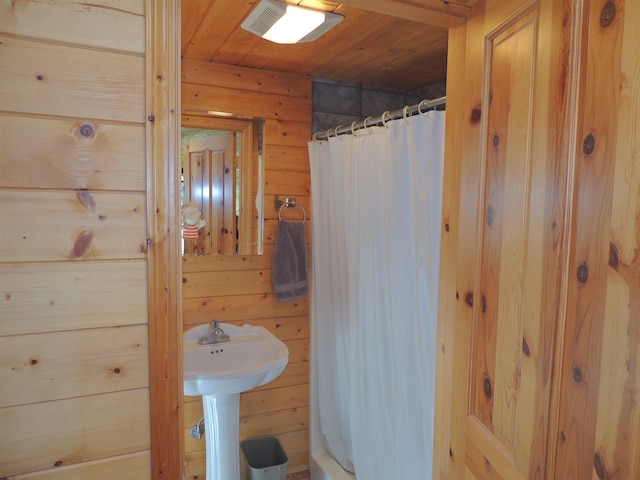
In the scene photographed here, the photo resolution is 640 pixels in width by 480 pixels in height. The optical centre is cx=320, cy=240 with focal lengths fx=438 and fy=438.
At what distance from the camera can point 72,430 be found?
929 millimetres

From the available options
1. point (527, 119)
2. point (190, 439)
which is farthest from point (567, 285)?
point (190, 439)

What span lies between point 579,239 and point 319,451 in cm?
223

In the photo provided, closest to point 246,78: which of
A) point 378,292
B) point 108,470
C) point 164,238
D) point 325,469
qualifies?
point 378,292

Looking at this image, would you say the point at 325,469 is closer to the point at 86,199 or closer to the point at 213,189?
the point at 213,189

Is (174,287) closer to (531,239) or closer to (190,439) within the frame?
(531,239)

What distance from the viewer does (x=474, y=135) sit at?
1.06m

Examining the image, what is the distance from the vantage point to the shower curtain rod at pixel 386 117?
5.29ft

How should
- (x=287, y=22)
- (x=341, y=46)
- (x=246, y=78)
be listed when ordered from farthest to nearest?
(x=246, y=78), (x=341, y=46), (x=287, y=22)

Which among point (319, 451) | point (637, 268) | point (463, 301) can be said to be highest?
point (637, 268)

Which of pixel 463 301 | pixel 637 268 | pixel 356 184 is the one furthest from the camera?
pixel 356 184

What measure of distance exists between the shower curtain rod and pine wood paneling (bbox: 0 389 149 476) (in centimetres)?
126

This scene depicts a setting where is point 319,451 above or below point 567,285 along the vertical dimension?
below

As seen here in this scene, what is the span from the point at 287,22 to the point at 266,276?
1306 mm

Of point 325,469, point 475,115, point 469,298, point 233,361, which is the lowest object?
point 325,469
